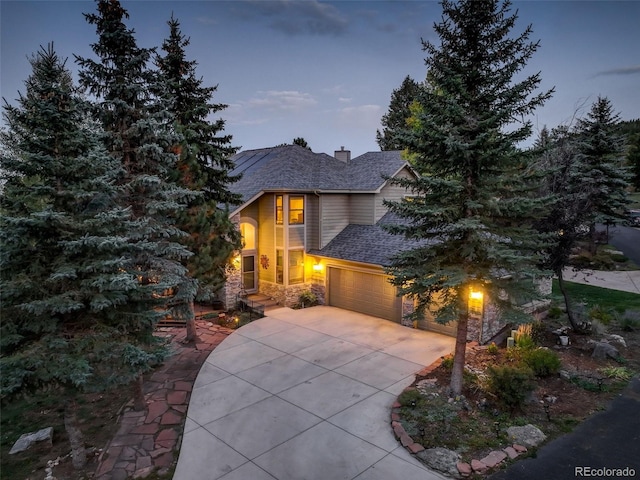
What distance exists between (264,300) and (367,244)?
19.0 feet

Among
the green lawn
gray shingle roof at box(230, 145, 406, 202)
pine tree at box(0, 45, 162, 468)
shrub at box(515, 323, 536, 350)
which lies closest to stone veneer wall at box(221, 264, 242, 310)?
gray shingle roof at box(230, 145, 406, 202)

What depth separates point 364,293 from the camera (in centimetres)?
1625

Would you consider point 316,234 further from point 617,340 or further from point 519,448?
point 519,448

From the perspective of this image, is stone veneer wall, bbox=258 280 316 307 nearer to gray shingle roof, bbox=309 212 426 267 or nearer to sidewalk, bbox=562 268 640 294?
gray shingle roof, bbox=309 212 426 267

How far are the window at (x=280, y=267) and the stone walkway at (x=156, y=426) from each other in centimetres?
594

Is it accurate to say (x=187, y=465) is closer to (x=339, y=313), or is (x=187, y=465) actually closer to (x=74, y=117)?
(x=74, y=117)

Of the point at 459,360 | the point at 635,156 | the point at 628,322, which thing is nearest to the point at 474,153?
the point at 459,360

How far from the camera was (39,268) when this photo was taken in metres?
6.23

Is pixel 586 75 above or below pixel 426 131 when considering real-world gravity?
above

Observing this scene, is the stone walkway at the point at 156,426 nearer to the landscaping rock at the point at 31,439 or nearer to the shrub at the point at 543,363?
the landscaping rock at the point at 31,439

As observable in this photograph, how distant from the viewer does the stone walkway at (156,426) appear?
6659 mm

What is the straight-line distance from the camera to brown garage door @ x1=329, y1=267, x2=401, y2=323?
15.3 meters

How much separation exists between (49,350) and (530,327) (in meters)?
13.4

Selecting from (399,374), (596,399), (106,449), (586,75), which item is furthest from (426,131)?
(586,75)
